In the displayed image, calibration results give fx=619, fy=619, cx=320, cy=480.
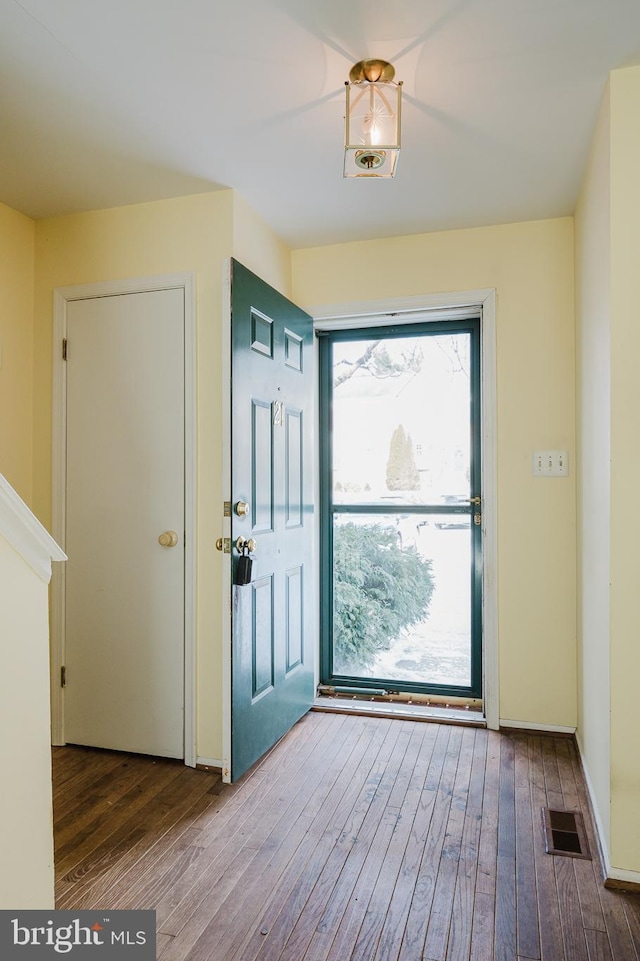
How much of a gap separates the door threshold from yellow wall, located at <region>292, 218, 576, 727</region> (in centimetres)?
21

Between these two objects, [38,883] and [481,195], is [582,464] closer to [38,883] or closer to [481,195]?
[481,195]

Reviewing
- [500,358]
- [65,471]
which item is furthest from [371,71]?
[65,471]

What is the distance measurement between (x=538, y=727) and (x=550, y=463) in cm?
125

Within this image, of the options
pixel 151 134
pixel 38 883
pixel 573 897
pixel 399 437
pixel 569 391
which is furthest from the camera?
pixel 399 437

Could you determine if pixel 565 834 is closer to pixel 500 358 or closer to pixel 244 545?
pixel 244 545

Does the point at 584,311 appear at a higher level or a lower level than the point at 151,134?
lower

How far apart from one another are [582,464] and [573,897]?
1.59 meters

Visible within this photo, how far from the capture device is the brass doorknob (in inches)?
104

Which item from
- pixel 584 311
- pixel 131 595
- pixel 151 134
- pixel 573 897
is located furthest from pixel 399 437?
pixel 573 897

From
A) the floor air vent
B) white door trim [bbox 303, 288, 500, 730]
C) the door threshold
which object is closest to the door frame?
the door threshold

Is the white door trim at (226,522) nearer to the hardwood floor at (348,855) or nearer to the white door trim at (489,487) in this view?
the hardwood floor at (348,855)

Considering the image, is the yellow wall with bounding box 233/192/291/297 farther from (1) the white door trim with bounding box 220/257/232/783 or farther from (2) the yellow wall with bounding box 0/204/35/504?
(2) the yellow wall with bounding box 0/204/35/504

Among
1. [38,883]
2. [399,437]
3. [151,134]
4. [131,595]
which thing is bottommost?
[38,883]

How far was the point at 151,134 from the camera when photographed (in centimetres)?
219
